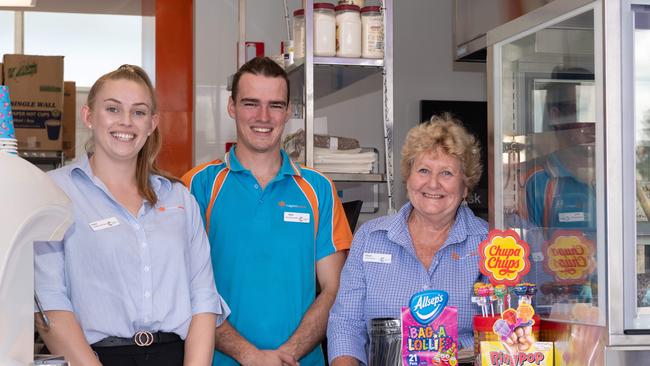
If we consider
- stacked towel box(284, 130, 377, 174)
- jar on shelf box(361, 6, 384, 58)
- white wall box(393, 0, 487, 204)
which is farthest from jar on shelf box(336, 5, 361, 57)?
white wall box(393, 0, 487, 204)

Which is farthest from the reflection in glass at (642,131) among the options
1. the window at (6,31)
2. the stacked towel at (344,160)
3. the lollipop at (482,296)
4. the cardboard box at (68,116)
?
the window at (6,31)

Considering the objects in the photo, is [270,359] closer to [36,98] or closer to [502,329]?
[502,329]

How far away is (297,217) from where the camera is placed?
3084mm

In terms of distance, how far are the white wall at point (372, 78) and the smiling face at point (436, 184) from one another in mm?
3136

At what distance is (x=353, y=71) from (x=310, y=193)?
32.0 inches

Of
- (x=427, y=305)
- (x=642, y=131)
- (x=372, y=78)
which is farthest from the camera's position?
(x=372, y=78)

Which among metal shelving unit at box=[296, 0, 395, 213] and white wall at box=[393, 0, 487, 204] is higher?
white wall at box=[393, 0, 487, 204]

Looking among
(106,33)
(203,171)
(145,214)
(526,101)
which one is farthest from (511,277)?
(106,33)

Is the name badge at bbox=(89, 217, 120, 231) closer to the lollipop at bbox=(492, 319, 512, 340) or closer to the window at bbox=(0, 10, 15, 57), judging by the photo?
the lollipop at bbox=(492, 319, 512, 340)

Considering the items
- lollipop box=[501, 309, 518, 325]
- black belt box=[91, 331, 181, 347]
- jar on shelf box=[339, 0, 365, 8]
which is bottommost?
black belt box=[91, 331, 181, 347]

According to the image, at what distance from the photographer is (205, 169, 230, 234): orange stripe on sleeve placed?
3076mm

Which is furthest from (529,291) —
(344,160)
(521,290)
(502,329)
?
(344,160)

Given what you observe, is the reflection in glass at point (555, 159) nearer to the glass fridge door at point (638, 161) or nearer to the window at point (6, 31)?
the glass fridge door at point (638, 161)

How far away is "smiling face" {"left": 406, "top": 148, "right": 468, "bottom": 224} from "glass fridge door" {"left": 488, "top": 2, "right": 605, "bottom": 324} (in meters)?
0.14
